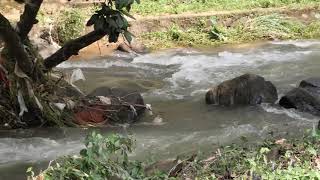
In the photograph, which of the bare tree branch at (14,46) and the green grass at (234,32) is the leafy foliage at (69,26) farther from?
the bare tree branch at (14,46)

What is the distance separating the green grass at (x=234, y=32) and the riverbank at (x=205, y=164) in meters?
7.19

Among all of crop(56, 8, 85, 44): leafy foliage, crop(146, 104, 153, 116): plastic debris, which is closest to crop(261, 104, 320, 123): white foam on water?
crop(146, 104, 153, 116): plastic debris

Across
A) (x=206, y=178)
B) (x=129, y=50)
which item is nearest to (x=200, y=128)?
(x=206, y=178)

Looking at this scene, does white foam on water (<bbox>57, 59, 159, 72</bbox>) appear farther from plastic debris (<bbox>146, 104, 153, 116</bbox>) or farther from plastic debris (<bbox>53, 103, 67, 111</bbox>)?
plastic debris (<bbox>53, 103, 67, 111</bbox>)

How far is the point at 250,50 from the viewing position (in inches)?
421

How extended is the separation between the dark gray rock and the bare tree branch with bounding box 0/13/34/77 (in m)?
0.98

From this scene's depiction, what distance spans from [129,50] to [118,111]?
4.13 m

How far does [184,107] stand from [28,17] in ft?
9.03

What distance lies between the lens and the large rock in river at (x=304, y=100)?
23.0 feet

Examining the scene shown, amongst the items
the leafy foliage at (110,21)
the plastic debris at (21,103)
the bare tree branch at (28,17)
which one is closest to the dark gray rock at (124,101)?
the plastic debris at (21,103)

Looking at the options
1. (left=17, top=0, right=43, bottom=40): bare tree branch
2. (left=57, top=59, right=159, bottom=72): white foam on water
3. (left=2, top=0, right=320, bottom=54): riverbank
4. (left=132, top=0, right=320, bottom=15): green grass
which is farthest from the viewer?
(left=132, top=0, right=320, bottom=15): green grass

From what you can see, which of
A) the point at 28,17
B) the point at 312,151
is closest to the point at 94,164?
the point at 312,151

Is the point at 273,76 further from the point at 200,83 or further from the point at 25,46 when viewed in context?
the point at 25,46

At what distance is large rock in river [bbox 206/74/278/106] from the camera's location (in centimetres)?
734
